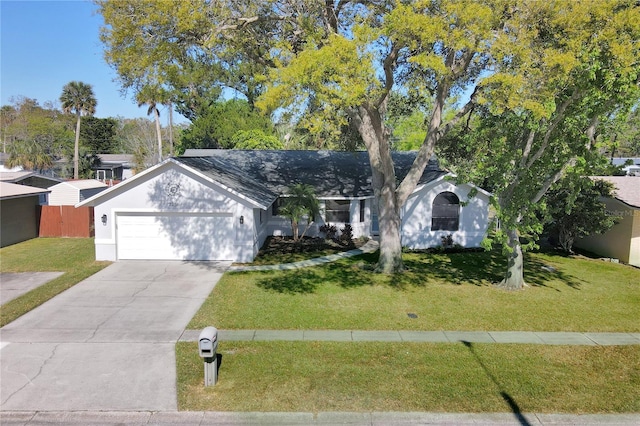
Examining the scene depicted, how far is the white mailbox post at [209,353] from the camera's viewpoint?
731 centimetres

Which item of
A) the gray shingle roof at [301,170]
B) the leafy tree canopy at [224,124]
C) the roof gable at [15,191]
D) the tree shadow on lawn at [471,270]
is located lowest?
the tree shadow on lawn at [471,270]

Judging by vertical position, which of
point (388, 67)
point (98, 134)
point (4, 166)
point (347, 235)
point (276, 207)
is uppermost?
point (98, 134)

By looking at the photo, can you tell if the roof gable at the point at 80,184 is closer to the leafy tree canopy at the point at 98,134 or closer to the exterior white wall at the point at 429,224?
the exterior white wall at the point at 429,224

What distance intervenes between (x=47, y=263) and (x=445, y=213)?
17160mm

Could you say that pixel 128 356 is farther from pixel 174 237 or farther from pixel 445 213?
pixel 445 213

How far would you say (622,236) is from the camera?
59.6ft

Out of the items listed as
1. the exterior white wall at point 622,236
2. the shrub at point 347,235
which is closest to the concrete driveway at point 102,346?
the shrub at point 347,235

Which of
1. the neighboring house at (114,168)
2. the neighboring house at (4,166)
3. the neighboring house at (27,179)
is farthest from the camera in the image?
the neighboring house at (114,168)

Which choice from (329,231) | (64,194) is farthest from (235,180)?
(64,194)

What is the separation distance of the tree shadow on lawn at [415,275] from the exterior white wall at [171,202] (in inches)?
104

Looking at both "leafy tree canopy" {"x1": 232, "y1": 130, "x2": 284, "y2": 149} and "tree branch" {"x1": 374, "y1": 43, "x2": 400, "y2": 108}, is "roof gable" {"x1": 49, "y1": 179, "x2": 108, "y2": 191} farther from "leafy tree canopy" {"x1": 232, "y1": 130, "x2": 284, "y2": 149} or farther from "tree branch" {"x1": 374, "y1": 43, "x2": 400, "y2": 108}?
"tree branch" {"x1": 374, "y1": 43, "x2": 400, "y2": 108}

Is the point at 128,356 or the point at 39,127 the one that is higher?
the point at 39,127

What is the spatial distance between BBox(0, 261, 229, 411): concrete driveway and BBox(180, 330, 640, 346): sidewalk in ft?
4.01

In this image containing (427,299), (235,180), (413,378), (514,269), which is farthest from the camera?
(235,180)
